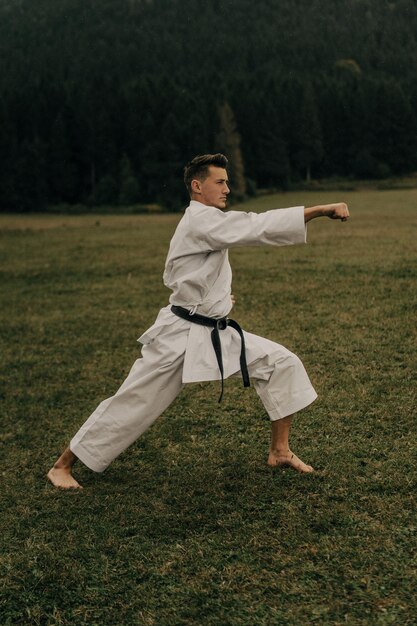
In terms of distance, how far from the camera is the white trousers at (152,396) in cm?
449

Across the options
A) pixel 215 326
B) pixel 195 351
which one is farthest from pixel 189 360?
pixel 215 326

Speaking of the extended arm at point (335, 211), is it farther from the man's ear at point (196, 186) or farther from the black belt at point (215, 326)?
the black belt at point (215, 326)

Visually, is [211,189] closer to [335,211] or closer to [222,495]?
[335,211]

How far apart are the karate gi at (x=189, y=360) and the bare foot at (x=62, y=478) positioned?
266 millimetres

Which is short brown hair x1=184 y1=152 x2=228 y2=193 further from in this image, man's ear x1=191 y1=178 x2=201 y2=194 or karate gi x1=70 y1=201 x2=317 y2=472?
karate gi x1=70 y1=201 x2=317 y2=472

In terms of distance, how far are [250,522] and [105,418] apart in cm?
116

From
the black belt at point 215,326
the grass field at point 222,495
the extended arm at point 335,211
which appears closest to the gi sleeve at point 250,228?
the extended arm at point 335,211

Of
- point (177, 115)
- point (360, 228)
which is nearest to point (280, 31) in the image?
point (177, 115)

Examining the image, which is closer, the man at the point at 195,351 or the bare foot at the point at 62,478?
the man at the point at 195,351

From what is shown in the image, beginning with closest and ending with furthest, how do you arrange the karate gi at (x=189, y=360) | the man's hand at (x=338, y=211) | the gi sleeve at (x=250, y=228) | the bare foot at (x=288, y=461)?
the man's hand at (x=338, y=211) → the gi sleeve at (x=250, y=228) → the karate gi at (x=189, y=360) → the bare foot at (x=288, y=461)

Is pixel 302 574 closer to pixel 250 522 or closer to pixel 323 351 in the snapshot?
pixel 250 522

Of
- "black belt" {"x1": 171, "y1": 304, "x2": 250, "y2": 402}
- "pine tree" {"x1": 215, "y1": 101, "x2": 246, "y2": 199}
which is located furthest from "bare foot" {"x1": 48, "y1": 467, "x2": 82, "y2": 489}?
"pine tree" {"x1": 215, "y1": 101, "x2": 246, "y2": 199}

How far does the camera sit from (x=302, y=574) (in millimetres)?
3436

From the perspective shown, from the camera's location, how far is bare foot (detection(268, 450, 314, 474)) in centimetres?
468
